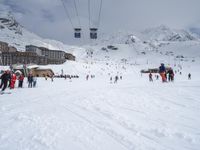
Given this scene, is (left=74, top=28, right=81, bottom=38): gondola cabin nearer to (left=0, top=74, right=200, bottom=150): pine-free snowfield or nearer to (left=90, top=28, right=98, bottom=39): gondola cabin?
(left=90, top=28, right=98, bottom=39): gondola cabin

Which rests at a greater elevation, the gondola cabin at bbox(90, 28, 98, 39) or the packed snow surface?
the gondola cabin at bbox(90, 28, 98, 39)

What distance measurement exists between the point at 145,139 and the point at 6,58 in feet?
353

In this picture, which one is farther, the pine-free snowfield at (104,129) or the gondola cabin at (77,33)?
the gondola cabin at (77,33)

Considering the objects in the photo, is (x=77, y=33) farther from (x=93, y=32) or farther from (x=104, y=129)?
(x=104, y=129)

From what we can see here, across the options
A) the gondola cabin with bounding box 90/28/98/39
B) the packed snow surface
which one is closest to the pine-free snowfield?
the packed snow surface

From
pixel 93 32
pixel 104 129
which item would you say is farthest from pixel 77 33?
pixel 104 129

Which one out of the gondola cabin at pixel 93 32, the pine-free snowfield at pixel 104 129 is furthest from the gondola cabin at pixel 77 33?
the pine-free snowfield at pixel 104 129

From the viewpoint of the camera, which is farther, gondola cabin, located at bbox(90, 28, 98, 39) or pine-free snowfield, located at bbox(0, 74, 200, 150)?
gondola cabin, located at bbox(90, 28, 98, 39)

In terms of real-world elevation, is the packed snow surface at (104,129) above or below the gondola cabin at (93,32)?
below

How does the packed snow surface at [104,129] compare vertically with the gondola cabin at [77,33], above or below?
below

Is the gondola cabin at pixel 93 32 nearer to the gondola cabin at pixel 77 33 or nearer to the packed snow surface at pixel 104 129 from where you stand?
the gondola cabin at pixel 77 33

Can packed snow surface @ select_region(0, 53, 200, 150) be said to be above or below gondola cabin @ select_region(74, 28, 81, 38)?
below

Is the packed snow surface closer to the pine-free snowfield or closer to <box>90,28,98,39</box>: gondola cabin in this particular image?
the pine-free snowfield

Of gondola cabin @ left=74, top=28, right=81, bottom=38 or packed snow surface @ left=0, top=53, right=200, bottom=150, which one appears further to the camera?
gondola cabin @ left=74, top=28, right=81, bottom=38
